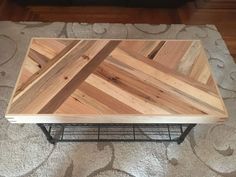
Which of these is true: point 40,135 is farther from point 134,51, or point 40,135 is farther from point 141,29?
point 141,29

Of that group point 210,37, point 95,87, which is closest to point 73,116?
point 95,87

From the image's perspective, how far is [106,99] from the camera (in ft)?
2.93

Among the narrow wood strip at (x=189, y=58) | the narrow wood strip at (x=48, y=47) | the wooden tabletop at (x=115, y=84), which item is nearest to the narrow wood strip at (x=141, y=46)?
the wooden tabletop at (x=115, y=84)

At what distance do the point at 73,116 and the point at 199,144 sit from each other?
654 millimetres

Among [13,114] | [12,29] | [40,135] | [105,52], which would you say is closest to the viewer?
[13,114]

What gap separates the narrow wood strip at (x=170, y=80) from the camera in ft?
2.98

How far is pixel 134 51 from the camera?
3.54 ft

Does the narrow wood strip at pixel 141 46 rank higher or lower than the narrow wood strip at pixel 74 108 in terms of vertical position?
higher

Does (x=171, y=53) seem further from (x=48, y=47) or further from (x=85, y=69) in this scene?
(x=48, y=47)

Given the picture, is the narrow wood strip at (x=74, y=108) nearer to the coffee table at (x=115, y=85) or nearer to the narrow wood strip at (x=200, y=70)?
the coffee table at (x=115, y=85)

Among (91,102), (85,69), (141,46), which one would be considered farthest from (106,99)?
(141,46)

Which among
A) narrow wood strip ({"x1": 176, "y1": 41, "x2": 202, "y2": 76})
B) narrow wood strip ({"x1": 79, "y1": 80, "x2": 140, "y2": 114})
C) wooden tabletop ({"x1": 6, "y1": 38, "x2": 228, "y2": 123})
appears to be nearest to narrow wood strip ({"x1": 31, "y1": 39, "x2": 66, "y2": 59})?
wooden tabletop ({"x1": 6, "y1": 38, "x2": 228, "y2": 123})

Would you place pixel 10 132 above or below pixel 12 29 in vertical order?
below

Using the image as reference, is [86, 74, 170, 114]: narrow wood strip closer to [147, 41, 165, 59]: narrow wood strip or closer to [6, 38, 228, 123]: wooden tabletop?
[6, 38, 228, 123]: wooden tabletop
